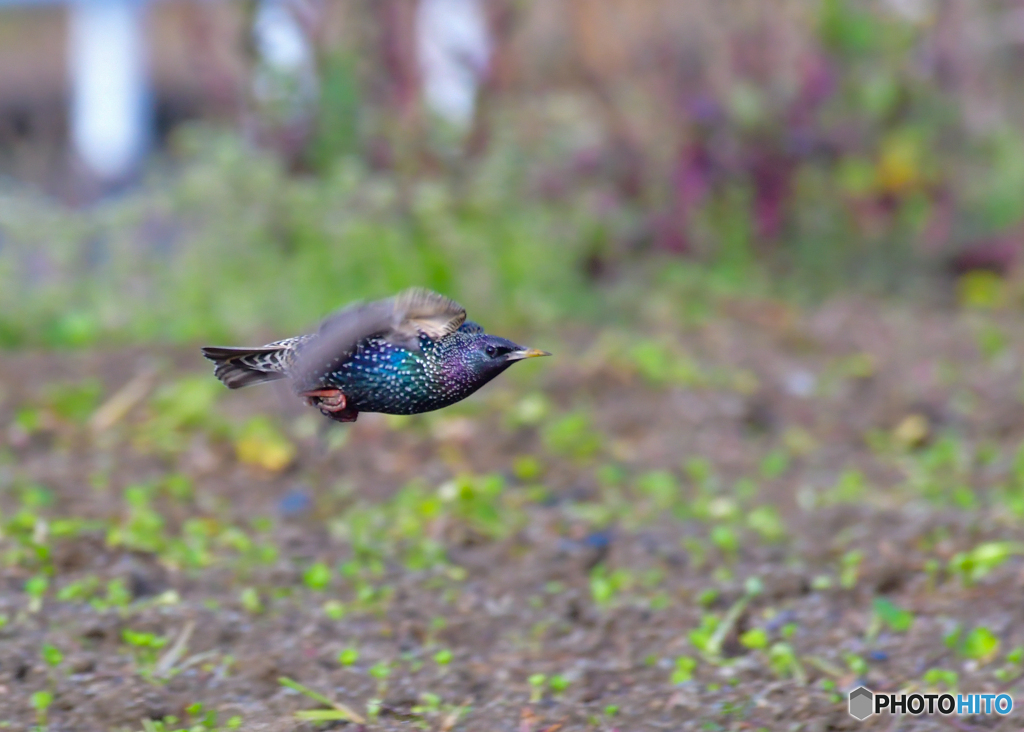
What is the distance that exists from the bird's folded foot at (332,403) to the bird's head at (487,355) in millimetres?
254

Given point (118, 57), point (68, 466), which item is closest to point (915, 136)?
point (68, 466)

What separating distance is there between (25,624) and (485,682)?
1.08m

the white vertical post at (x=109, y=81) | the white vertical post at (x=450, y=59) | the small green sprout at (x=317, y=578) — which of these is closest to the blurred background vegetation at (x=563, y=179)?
the white vertical post at (x=450, y=59)

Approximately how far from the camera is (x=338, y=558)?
3924mm

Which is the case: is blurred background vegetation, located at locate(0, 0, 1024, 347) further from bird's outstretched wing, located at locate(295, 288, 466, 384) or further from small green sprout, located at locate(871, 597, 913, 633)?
bird's outstretched wing, located at locate(295, 288, 466, 384)

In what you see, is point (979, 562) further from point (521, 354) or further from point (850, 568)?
point (521, 354)

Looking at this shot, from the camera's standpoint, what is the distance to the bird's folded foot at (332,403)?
256cm

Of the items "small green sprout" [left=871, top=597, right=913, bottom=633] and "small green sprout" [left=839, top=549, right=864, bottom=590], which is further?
"small green sprout" [left=839, top=549, right=864, bottom=590]

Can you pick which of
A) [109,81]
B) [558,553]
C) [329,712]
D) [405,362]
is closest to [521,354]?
[405,362]

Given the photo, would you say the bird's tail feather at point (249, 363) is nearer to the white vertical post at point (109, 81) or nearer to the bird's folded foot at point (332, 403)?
the bird's folded foot at point (332, 403)

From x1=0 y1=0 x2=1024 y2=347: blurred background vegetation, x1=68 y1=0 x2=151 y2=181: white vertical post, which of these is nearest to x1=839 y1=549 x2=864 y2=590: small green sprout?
x1=0 y1=0 x2=1024 y2=347: blurred background vegetation

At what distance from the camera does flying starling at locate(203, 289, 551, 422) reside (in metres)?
2.42

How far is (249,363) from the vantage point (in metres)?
2.73

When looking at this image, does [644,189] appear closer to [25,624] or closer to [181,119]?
[25,624]
